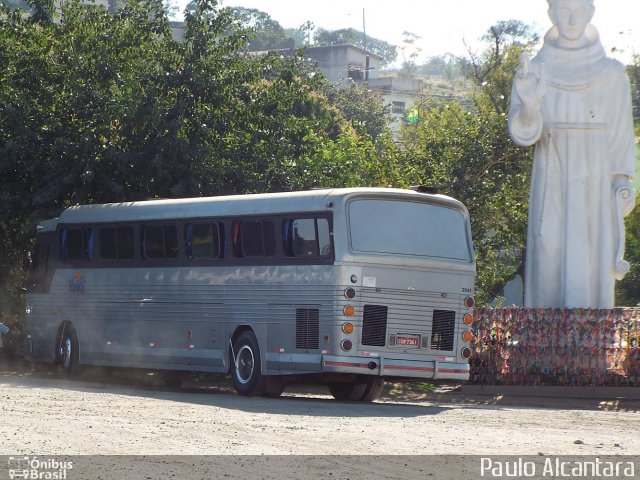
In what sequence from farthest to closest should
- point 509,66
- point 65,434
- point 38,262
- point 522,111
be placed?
point 509,66, point 38,262, point 522,111, point 65,434

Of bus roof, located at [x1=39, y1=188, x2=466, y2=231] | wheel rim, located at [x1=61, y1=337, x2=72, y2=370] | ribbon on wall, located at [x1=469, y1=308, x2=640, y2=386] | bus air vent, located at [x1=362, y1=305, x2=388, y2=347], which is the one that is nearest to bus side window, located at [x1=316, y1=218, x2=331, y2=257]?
bus roof, located at [x1=39, y1=188, x2=466, y2=231]

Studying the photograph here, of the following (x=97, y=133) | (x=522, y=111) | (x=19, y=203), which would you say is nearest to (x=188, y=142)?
(x=97, y=133)

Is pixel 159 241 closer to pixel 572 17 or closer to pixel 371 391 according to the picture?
pixel 371 391

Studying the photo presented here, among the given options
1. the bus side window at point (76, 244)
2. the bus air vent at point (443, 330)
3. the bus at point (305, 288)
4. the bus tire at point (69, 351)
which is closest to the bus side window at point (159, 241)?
the bus at point (305, 288)

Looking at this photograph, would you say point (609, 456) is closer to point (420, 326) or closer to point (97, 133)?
point (420, 326)

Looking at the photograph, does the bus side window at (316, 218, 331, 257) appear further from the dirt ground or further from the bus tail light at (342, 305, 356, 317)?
the dirt ground

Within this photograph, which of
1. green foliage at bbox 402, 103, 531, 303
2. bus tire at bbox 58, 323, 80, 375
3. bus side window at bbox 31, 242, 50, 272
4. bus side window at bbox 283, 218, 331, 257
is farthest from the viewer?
green foliage at bbox 402, 103, 531, 303

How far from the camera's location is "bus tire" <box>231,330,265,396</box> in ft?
65.8

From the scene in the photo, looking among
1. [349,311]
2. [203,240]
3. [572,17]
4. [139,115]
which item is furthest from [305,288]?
[139,115]

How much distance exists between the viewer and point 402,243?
19375 mm

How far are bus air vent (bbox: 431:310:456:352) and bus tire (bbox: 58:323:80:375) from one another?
8576mm

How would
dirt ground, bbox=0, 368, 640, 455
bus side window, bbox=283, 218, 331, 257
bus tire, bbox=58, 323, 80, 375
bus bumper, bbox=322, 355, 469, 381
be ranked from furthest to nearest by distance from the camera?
bus tire, bbox=58, 323, 80, 375
bus side window, bbox=283, 218, 331, 257
bus bumper, bbox=322, 355, 469, 381
dirt ground, bbox=0, 368, 640, 455

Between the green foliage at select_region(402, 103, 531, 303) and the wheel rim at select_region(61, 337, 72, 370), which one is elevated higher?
the green foliage at select_region(402, 103, 531, 303)

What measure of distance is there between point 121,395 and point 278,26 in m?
137
